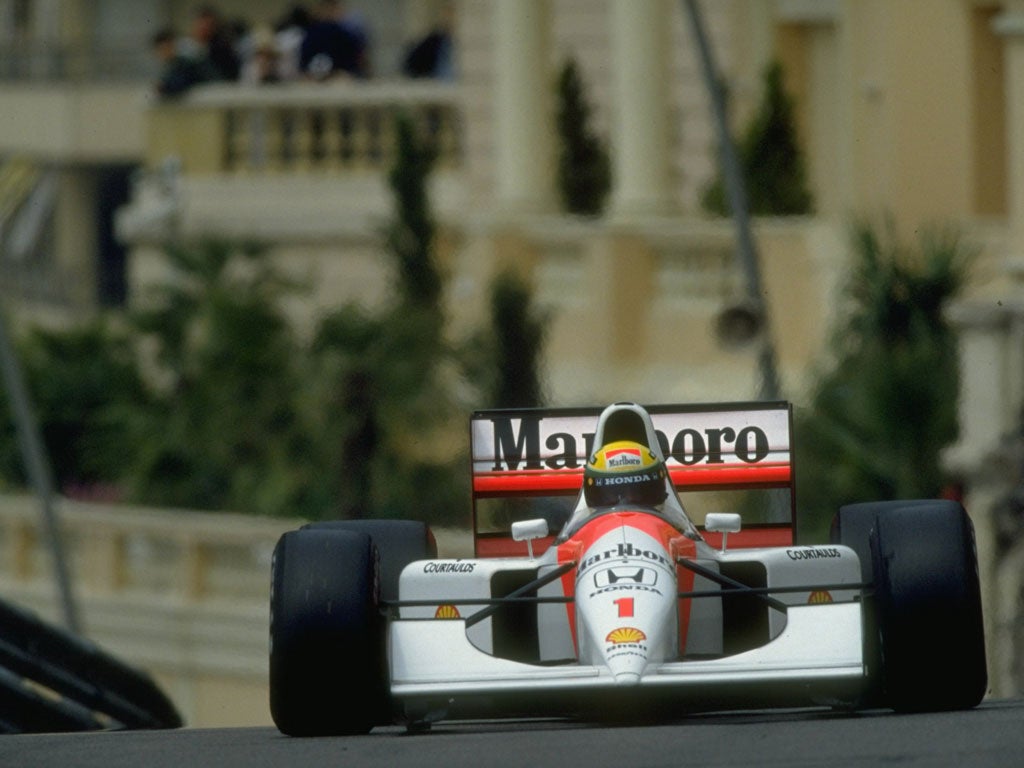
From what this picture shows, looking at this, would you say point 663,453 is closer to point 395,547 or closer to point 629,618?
point 395,547

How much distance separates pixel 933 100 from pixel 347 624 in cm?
1930

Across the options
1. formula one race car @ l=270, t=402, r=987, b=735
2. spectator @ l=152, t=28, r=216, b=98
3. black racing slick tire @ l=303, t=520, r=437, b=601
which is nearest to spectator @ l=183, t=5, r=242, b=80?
spectator @ l=152, t=28, r=216, b=98

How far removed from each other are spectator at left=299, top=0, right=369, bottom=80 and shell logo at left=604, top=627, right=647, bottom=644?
27151 millimetres

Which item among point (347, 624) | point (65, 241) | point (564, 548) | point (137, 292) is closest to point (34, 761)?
point (347, 624)

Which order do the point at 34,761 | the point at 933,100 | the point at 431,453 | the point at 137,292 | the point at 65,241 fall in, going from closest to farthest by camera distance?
the point at 34,761, the point at 933,100, the point at 431,453, the point at 137,292, the point at 65,241

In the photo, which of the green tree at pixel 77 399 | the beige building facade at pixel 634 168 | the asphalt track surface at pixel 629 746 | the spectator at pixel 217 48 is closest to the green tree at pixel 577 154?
the beige building facade at pixel 634 168

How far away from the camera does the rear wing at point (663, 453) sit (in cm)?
1363

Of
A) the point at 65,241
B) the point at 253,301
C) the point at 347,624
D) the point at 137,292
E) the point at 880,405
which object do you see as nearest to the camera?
the point at 347,624

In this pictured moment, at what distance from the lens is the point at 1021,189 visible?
2508 cm

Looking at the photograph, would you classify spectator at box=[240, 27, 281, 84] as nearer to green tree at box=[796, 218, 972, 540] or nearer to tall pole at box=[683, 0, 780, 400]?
green tree at box=[796, 218, 972, 540]

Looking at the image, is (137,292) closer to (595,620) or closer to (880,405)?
(880,405)

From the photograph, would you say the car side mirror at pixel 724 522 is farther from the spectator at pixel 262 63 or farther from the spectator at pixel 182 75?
the spectator at pixel 182 75

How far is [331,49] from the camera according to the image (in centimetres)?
3841

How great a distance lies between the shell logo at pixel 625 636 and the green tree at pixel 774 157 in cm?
2078
